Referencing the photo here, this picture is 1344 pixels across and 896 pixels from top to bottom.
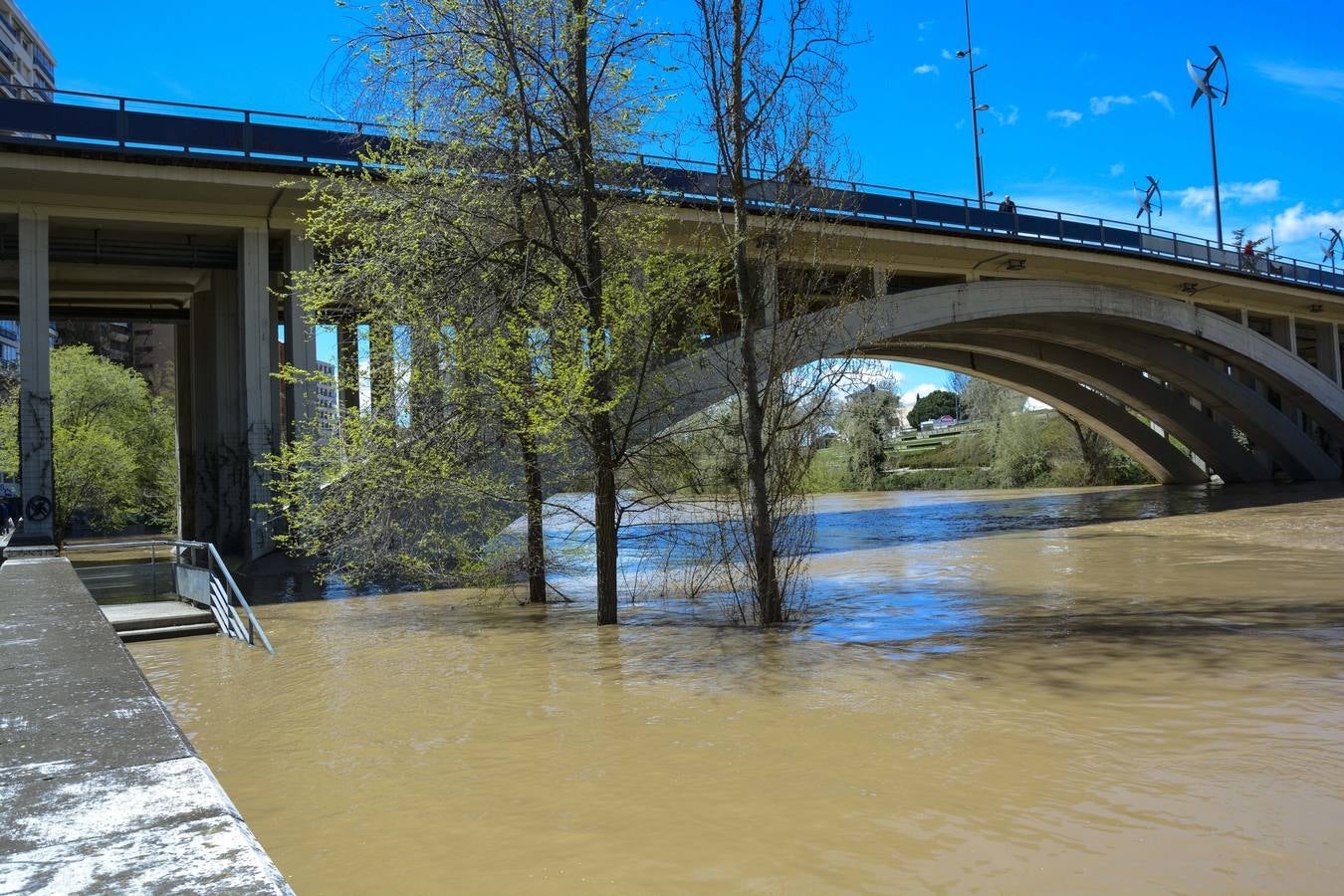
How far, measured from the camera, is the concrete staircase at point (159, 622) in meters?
11.9

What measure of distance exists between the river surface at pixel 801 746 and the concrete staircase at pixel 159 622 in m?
0.43

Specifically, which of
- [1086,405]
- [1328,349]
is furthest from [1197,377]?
A: [1328,349]

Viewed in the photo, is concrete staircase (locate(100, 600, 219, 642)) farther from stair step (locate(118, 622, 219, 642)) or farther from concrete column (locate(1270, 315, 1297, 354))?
concrete column (locate(1270, 315, 1297, 354))

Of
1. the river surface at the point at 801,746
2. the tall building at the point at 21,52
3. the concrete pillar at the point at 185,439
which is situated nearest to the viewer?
the river surface at the point at 801,746

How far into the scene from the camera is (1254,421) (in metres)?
41.6

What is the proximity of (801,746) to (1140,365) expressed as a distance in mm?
37694

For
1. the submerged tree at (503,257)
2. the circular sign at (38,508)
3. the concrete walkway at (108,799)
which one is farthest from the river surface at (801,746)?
the circular sign at (38,508)

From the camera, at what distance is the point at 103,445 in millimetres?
28625

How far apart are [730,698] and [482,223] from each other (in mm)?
6782

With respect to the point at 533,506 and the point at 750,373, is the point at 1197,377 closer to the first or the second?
the point at 750,373

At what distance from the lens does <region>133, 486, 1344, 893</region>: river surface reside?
4199 millimetres

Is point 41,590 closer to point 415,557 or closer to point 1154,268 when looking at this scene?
point 415,557

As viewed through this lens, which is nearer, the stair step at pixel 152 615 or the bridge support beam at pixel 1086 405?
the stair step at pixel 152 615

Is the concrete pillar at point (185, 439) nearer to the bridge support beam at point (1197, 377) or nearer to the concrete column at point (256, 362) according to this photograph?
the concrete column at point (256, 362)
